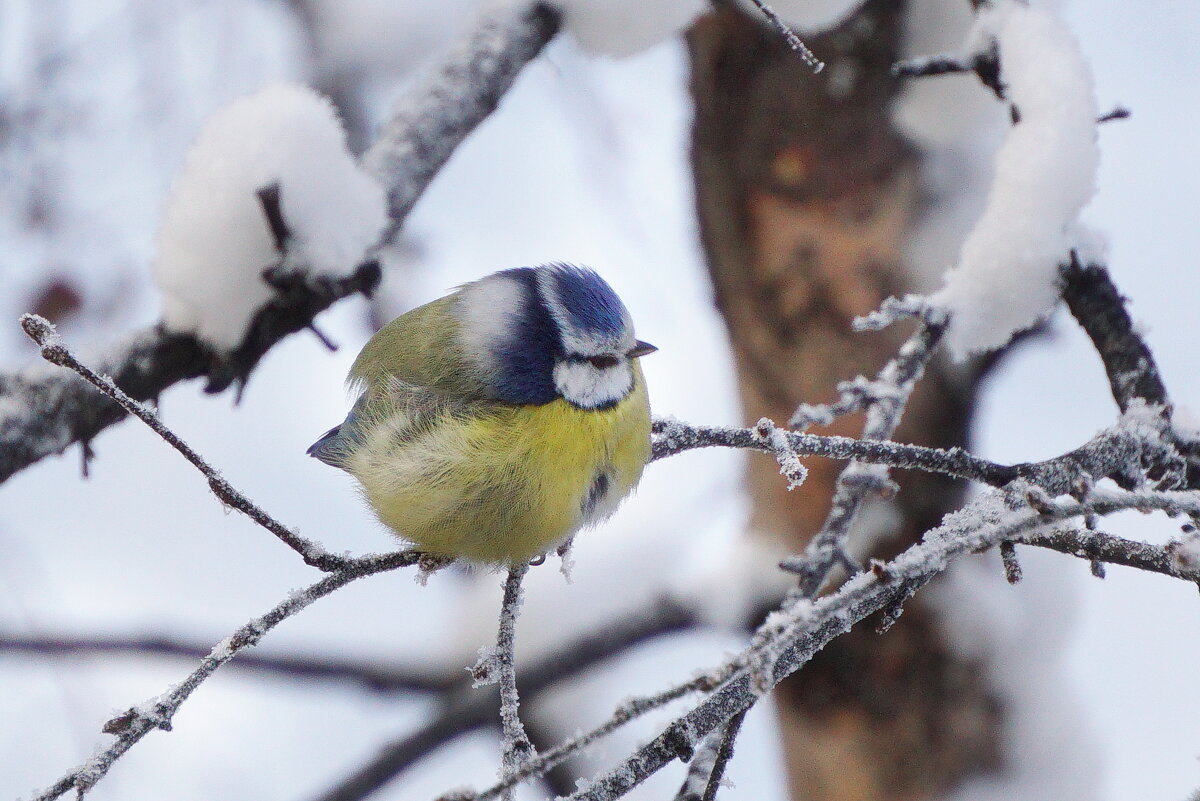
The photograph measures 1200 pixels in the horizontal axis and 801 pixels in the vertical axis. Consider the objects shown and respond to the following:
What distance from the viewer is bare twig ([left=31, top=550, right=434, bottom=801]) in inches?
29.4

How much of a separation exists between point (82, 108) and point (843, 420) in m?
2.27

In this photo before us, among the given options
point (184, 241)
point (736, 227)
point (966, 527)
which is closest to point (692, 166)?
point (736, 227)

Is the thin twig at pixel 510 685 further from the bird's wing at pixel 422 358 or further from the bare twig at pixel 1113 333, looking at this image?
the bare twig at pixel 1113 333

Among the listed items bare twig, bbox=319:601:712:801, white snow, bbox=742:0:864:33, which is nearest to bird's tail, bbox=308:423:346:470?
bare twig, bbox=319:601:712:801

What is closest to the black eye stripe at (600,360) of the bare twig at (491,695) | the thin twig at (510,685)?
the thin twig at (510,685)

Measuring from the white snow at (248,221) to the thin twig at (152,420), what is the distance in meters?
0.65

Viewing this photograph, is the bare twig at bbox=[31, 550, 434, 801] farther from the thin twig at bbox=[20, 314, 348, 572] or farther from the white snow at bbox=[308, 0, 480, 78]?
the white snow at bbox=[308, 0, 480, 78]

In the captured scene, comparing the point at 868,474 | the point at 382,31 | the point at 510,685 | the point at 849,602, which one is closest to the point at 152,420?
the point at 510,685

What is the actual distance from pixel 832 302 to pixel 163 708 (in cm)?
171

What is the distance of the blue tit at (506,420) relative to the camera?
1.29 metres

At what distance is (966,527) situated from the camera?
816 millimetres

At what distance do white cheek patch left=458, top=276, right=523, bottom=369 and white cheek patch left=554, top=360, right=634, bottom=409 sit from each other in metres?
0.10

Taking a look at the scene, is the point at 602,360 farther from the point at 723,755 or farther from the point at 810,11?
the point at 810,11

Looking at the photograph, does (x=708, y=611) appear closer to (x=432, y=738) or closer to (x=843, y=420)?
(x=843, y=420)
